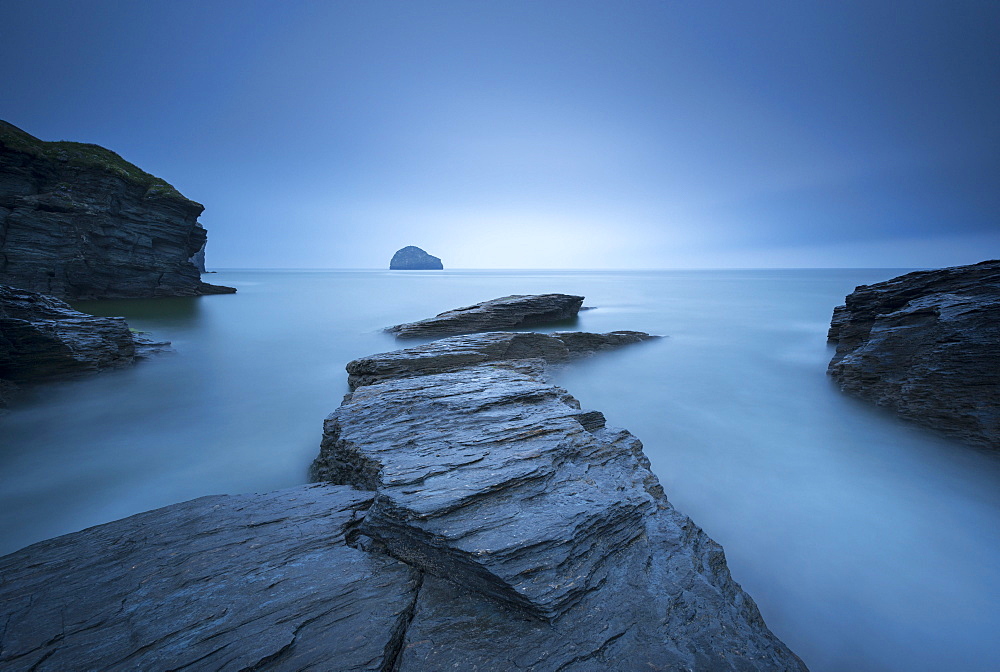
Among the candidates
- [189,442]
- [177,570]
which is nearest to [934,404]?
[177,570]

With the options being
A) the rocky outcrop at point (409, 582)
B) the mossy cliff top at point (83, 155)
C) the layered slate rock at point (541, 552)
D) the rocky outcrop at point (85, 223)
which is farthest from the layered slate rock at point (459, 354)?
the mossy cliff top at point (83, 155)

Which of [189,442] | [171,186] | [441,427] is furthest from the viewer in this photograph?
[171,186]

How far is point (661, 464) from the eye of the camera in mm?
7348

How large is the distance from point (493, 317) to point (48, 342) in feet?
50.5

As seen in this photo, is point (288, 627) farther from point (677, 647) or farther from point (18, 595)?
point (677, 647)

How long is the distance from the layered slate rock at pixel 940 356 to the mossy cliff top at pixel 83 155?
4604 cm

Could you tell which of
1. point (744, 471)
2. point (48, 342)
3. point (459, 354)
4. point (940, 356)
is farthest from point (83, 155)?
point (940, 356)

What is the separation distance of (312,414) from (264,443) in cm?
154

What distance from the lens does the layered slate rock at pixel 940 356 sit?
7500mm

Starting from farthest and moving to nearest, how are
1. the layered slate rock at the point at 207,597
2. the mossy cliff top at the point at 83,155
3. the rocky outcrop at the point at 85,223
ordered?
1. the mossy cliff top at the point at 83,155
2. the rocky outcrop at the point at 85,223
3. the layered slate rock at the point at 207,597

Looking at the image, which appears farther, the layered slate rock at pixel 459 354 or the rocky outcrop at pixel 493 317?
the rocky outcrop at pixel 493 317

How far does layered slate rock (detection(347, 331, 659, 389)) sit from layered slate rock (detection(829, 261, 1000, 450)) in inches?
333

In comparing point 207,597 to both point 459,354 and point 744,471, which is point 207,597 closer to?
point 459,354

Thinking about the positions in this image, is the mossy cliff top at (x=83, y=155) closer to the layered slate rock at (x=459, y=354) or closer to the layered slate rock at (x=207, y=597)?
the layered slate rock at (x=459, y=354)
